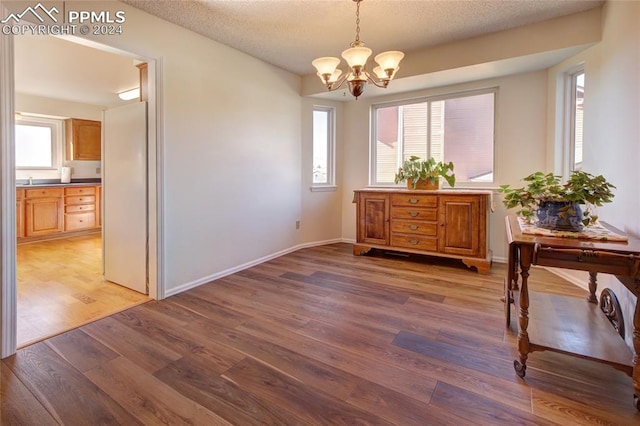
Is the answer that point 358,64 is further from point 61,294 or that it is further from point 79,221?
point 79,221

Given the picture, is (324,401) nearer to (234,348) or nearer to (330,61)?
(234,348)

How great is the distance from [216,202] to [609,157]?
11.3ft

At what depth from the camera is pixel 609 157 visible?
7.73 ft

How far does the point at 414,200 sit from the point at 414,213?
0.16 m

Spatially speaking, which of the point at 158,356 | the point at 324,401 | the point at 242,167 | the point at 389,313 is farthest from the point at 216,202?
the point at 324,401

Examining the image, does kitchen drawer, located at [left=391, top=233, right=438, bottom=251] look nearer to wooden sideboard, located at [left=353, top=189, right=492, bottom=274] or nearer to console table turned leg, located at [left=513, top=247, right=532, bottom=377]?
wooden sideboard, located at [left=353, top=189, right=492, bottom=274]

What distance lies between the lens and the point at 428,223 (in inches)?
149

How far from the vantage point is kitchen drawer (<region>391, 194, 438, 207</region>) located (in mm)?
3729

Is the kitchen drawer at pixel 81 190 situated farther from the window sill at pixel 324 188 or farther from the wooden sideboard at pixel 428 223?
the wooden sideboard at pixel 428 223

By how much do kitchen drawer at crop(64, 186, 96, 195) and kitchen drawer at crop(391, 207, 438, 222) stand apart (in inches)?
220

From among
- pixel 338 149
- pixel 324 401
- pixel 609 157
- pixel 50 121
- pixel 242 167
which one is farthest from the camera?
pixel 50 121

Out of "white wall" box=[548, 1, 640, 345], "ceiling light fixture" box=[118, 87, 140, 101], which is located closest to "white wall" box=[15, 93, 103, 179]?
"ceiling light fixture" box=[118, 87, 140, 101]

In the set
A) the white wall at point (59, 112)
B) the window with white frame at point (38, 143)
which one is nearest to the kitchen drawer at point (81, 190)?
the white wall at point (59, 112)

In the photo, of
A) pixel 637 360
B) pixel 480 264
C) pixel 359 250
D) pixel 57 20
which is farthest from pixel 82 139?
pixel 637 360
